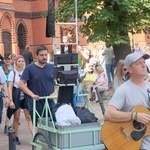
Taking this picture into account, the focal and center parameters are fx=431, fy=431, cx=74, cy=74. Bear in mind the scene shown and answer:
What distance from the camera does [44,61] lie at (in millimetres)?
7012

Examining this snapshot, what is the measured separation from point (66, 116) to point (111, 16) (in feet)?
36.3

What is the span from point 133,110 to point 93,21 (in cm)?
1316

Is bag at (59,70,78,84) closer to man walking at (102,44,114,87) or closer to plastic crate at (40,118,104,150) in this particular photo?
plastic crate at (40,118,104,150)

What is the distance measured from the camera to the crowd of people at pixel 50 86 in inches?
162

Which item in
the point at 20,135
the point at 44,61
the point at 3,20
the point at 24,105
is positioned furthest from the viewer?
the point at 3,20

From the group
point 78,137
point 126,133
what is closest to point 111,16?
point 78,137

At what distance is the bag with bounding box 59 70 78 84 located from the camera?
6.03m

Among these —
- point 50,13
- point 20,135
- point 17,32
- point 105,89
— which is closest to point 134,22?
point 105,89

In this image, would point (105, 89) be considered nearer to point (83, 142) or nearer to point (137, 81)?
point (83, 142)

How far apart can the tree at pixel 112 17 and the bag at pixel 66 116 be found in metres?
10.7

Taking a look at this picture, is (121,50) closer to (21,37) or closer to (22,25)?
(21,37)

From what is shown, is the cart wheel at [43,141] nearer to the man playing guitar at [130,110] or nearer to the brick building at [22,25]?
the man playing guitar at [130,110]

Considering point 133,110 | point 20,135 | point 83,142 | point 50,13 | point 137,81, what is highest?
point 50,13

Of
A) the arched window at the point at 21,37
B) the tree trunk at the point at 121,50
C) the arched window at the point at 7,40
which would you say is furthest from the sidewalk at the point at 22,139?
the arched window at the point at 21,37
